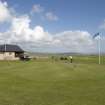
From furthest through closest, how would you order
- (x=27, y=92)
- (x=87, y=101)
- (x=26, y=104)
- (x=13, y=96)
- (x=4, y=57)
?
(x=4, y=57)
(x=27, y=92)
(x=13, y=96)
(x=87, y=101)
(x=26, y=104)

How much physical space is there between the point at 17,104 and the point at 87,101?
4.48 meters

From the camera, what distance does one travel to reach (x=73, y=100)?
1725 cm

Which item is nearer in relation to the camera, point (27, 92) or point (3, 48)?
point (27, 92)

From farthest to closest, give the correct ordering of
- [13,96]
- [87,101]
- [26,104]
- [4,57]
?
[4,57], [13,96], [87,101], [26,104]

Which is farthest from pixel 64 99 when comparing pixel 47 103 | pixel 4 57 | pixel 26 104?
pixel 4 57

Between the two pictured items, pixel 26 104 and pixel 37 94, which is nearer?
pixel 26 104

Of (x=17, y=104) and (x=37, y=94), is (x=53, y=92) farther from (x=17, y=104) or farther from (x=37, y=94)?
(x=17, y=104)

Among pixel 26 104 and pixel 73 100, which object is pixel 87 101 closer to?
pixel 73 100

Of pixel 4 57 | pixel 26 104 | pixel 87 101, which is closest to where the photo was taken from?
pixel 26 104

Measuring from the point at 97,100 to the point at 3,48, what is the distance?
79.3 m

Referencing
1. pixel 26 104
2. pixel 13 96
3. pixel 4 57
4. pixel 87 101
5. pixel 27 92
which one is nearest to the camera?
pixel 26 104

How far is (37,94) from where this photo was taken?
64.2ft

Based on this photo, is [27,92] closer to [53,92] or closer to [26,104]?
[53,92]

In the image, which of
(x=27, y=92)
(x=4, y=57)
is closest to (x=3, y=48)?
(x=4, y=57)
